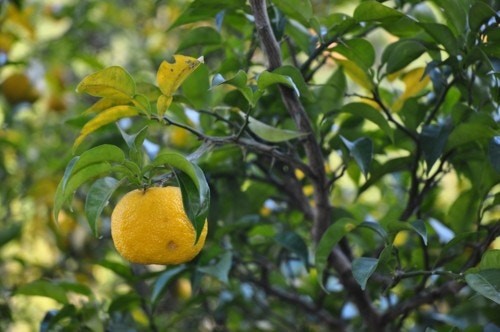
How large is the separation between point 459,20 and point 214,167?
1.40 feet

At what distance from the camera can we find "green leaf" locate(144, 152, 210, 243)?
0.71 meters

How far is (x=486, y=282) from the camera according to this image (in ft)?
2.48

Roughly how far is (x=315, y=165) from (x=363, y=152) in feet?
0.22

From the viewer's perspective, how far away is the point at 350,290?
111 cm

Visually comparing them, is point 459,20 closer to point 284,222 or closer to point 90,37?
point 284,222

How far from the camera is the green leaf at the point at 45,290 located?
1.09 m

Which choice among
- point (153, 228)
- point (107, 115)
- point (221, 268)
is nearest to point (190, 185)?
point (153, 228)

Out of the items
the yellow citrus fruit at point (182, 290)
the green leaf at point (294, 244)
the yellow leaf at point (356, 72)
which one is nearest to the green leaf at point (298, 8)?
the yellow leaf at point (356, 72)

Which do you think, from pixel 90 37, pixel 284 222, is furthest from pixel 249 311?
pixel 90 37

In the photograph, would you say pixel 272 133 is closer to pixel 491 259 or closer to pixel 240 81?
pixel 240 81

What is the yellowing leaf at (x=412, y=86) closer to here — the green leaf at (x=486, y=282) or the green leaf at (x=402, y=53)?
the green leaf at (x=402, y=53)

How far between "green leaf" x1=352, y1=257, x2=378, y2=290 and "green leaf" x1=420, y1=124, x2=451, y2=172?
0.18 m

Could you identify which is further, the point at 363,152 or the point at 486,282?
the point at 363,152

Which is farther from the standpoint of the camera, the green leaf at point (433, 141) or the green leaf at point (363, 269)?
the green leaf at point (433, 141)
